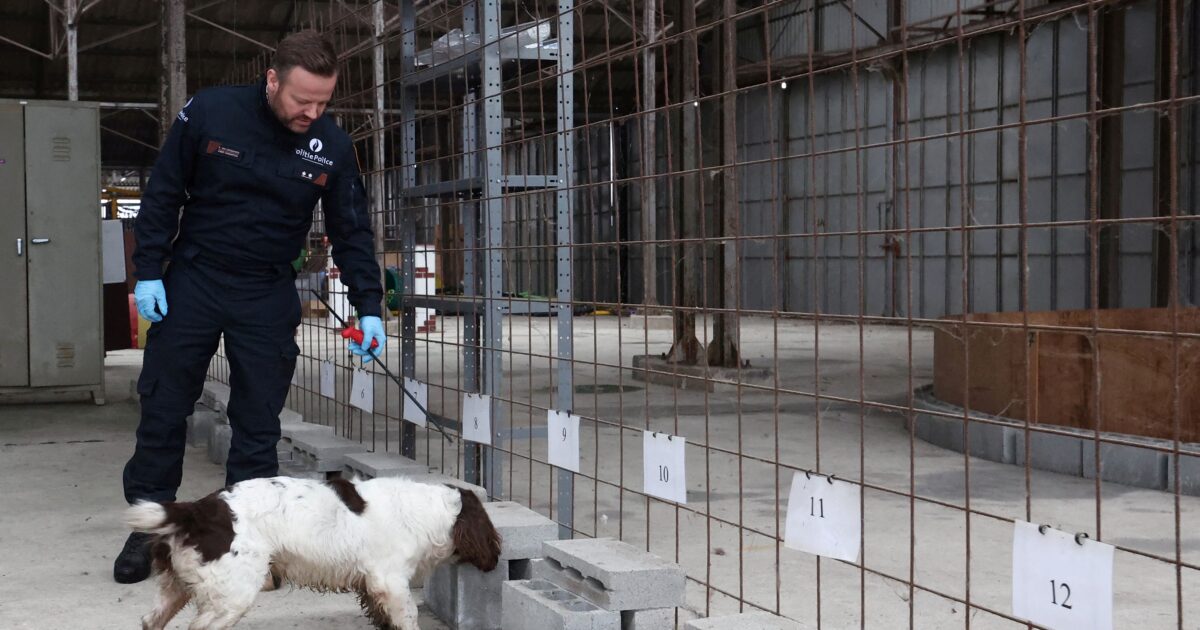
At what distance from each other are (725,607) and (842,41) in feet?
60.1

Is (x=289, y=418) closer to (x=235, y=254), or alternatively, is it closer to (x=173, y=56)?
(x=235, y=254)

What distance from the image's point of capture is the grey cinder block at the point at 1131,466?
20.2 ft

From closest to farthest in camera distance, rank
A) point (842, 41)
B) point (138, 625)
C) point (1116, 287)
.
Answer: point (138, 625) → point (1116, 287) → point (842, 41)

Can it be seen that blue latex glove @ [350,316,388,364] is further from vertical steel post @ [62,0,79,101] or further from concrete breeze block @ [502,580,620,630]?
vertical steel post @ [62,0,79,101]

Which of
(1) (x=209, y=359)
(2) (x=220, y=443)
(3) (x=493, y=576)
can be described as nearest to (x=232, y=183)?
(1) (x=209, y=359)

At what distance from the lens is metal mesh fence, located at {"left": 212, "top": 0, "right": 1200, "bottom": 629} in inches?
120

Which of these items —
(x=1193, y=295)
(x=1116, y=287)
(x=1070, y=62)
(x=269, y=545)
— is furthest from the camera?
(x=1070, y=62)

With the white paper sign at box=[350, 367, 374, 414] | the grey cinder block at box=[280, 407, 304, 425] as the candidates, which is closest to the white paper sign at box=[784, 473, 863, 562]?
the white paper sign at box=[350, 367, 374, 414]

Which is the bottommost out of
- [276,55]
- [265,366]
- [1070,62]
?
[265,366]

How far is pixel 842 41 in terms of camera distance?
20.8 meters

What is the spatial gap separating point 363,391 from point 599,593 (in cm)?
250

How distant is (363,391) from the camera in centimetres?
526

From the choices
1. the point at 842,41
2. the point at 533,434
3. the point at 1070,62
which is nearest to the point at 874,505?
the point at 533,434

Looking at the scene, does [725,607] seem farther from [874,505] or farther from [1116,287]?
[1116,287]
